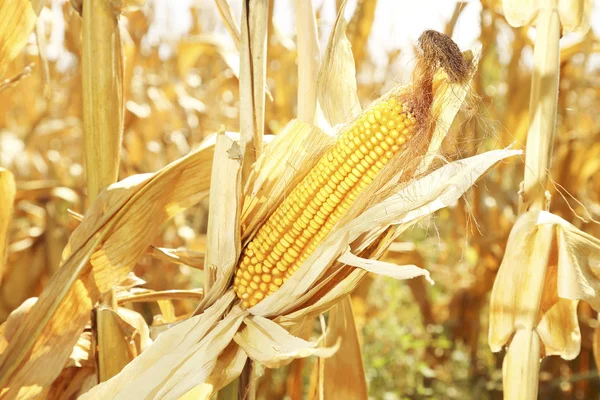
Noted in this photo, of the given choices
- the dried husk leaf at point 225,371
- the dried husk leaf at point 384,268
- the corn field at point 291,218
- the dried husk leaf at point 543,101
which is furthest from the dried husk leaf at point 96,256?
the dried husk leaf at point 543,101

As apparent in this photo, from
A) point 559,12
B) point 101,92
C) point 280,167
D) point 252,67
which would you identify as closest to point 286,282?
point 280,167

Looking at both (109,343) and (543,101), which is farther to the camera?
(109,343)

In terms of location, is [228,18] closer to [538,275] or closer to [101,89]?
[101,89]

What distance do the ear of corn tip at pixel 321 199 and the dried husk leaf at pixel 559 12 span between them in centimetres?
34

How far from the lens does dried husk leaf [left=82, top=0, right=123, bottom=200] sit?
1.15m

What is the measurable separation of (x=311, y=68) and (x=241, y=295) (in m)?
0.43

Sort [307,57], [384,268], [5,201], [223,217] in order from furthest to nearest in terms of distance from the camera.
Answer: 1. [5,201]
2. [307,57]
3. [223,217]
4. [384,268]

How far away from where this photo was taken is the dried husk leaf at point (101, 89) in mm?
1148

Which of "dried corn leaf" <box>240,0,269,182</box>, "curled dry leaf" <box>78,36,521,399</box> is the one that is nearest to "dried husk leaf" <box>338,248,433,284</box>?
"curled dry leaf" <box>78,36,521,399</box>

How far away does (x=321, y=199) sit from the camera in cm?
102

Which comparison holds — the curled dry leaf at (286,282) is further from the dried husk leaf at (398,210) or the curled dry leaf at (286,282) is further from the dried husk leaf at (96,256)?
the dried husk leaf at (96,256)

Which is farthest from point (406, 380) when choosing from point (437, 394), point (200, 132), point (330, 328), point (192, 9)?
point (192, 9)

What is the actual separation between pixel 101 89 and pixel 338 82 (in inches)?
17.2

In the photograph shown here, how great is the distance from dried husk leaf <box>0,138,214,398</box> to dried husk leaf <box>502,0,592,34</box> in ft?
2.04
